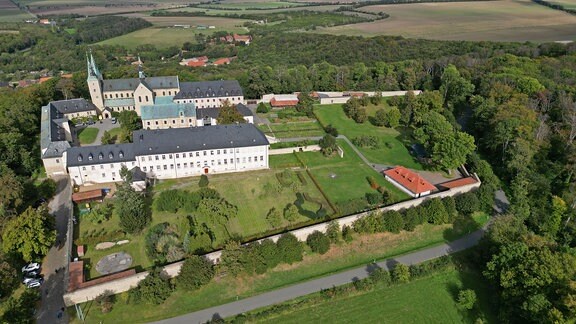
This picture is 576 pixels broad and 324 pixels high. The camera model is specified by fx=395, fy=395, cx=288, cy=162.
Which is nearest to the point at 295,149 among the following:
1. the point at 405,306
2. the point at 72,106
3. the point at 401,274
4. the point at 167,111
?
the point at 167,111

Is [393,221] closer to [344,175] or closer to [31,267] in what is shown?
[344,175]

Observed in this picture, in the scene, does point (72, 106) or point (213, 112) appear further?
point (72, 106)

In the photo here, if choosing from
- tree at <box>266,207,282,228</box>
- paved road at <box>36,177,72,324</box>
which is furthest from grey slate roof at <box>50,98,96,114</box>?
tree at <box>266,207,282,228</box>

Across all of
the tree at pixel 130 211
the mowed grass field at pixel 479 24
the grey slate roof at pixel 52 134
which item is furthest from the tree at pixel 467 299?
the mowed grass field at pixel 479 24

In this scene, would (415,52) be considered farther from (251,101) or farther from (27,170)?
(27,170)

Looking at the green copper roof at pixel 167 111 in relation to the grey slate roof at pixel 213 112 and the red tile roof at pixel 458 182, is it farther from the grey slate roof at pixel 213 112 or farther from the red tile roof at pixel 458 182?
the red tile roof at pixel 458 182

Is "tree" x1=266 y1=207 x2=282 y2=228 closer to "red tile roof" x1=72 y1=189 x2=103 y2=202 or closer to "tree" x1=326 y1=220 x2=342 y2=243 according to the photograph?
"tree" x1=326 y1=220 x2=342 y2=243
